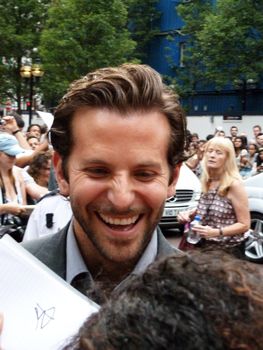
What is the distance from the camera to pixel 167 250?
179 centimetres

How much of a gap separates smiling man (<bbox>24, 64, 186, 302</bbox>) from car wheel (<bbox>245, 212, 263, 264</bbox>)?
6888mm

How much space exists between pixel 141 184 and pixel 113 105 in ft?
0.68

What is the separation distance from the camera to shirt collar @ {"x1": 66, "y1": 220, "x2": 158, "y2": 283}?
1.69 m

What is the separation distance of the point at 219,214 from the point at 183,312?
4.45 meters

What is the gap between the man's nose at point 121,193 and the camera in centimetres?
156

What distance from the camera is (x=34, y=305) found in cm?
129

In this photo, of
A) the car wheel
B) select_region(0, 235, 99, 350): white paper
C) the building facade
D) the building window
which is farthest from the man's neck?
the building window

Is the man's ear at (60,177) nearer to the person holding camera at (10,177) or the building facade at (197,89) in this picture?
the person holding camera at (10,177)

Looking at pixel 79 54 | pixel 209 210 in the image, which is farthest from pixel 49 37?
pixel 209 210

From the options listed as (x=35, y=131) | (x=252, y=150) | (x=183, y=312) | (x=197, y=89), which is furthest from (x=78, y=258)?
(x=197, y=89)

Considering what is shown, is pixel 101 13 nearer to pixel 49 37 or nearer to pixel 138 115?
pixel 49 37

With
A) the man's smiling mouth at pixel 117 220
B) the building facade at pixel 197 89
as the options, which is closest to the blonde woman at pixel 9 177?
the man's smiling mouth at pixel 117 220

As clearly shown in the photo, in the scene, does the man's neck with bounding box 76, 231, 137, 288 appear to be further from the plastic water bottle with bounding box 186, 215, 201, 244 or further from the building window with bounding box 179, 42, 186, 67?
the building window with bounding box 179, 42, 186, 67
